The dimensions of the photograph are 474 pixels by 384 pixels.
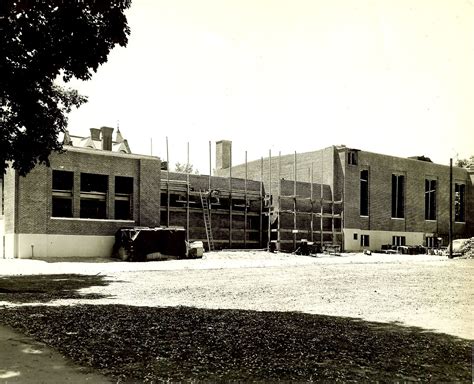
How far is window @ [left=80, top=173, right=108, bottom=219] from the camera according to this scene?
108 ft

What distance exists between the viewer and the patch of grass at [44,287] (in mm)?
14180

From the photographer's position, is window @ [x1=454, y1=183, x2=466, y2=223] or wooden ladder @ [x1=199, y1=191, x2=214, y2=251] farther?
window @ [x1=454, y1=183, x2=466, y2=223]

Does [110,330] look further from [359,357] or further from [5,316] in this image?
[359,357]

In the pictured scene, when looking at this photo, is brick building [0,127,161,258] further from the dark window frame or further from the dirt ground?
the dark window frame

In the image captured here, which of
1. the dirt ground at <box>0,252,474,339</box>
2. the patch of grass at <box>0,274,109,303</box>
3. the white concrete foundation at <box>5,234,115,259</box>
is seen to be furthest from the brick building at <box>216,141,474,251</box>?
the patch of grass at <box>0,274,109,303</box>

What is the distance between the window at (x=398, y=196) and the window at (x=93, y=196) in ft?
94.3

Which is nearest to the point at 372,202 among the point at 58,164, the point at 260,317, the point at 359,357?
the point at 58,164

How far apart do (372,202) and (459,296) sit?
33918mm

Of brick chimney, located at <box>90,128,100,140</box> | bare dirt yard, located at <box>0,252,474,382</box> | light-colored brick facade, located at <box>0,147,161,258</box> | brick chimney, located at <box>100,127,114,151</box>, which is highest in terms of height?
brick chimney, located at <box>90,128,100,140</box>

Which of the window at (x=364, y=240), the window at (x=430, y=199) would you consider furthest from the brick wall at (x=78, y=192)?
the window at (x=430, y=199)

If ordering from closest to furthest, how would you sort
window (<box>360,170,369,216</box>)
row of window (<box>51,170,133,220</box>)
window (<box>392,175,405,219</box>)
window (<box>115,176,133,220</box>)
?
row of window (<box>51,170,133,220</box>)
window (<box>115,176,133,220</box>)
window (<box>360,170,369,216</box>)
window (<box>392,175,405,219</box>)

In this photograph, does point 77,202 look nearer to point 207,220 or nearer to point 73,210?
point 73,210

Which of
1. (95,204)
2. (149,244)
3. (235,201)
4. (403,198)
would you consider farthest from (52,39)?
(403,198)

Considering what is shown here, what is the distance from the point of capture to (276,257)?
36.3 meters
